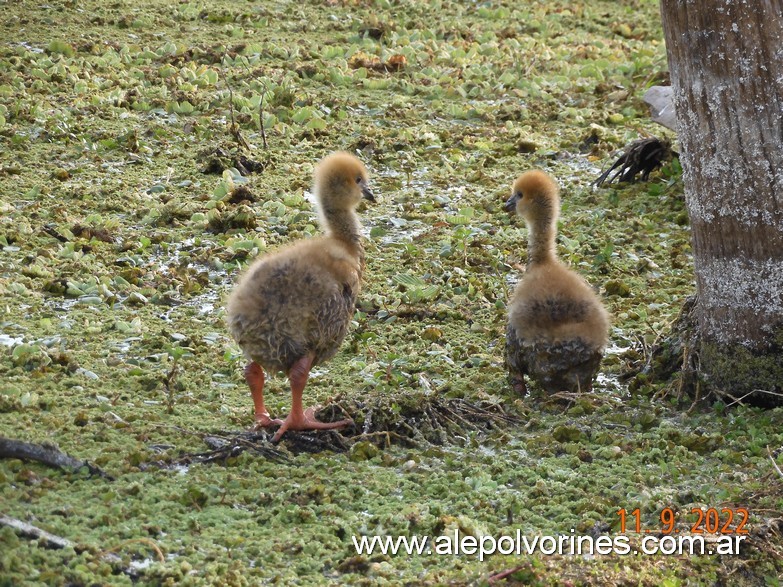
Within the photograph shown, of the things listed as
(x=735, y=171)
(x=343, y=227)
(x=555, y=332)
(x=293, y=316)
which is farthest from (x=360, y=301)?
(x=735, y=171)

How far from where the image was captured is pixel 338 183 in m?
6.27

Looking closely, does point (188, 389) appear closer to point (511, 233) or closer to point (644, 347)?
point (644, 347)

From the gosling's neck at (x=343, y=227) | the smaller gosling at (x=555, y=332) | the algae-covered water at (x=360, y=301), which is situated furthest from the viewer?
the gosling's neck at (x=343, y=227)

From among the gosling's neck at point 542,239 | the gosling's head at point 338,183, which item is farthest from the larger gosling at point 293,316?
the gosling's neck at point 542,239

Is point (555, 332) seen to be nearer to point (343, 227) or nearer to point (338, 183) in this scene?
point (343, 227)

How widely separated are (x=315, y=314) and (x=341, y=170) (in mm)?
1052

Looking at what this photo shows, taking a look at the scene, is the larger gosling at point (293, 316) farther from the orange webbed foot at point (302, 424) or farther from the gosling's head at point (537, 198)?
the gosling's head at point (537, 198)

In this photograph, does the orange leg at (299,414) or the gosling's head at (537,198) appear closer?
the orange leg at (299,414)

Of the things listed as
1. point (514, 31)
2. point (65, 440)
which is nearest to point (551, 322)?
point (65, 440)

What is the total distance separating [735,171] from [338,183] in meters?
2.15

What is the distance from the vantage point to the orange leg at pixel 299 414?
5.44 metres

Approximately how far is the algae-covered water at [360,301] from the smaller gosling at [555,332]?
17 centimetres

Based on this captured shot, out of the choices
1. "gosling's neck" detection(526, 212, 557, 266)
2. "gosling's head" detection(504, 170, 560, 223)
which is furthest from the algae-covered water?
"gosling's head" detection(504, 170, 560, 223)

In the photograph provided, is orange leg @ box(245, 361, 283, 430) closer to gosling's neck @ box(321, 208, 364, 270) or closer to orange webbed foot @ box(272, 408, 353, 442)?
orange webbed foot @ box(272, 408, 353, 442)
